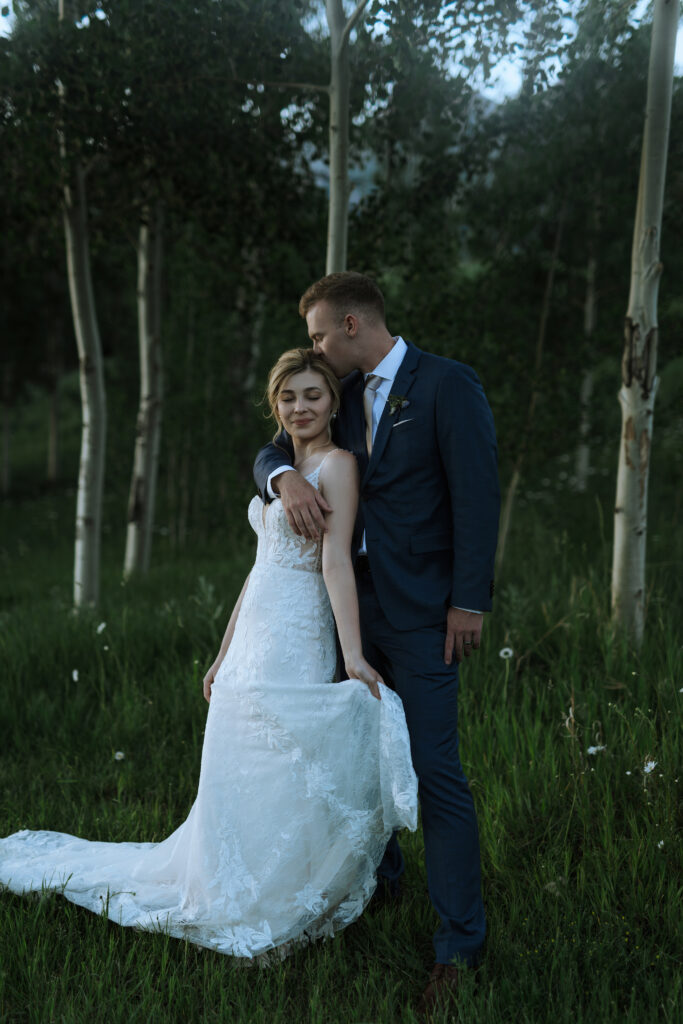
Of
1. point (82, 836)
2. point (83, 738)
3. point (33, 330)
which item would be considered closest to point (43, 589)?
point (83, 738)

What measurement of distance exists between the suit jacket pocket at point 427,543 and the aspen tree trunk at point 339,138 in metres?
3.02

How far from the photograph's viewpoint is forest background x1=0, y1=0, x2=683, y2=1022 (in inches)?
120

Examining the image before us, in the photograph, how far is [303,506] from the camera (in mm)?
2947

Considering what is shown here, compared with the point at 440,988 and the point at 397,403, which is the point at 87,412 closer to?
the point at 397,403

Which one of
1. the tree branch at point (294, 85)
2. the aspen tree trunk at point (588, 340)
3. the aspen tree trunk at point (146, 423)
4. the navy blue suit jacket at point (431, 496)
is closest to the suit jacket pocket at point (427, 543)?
the navy blue suit jacket at point (431, 496)

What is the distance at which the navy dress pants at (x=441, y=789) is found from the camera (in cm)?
289

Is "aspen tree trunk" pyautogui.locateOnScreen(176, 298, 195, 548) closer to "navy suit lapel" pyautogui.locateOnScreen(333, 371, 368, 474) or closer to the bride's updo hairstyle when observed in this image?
"navy suit lapel" pyautogui.locateOnScreen(333, 371, 368, 474)

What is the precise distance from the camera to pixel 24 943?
9.77 feet

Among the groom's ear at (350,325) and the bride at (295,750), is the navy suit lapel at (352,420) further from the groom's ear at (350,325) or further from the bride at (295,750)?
the groom's ear at (350,325)

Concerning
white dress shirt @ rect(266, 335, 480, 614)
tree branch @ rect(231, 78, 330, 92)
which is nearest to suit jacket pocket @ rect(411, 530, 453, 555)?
white dress shirt @ rect(266, 335, 480, 614)

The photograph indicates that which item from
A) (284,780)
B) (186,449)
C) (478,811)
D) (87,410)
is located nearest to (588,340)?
(87,410)

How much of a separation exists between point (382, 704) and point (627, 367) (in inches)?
121

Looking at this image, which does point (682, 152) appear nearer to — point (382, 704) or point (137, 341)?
point (382, 704)

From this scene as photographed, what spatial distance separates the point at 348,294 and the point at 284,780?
1825mm
